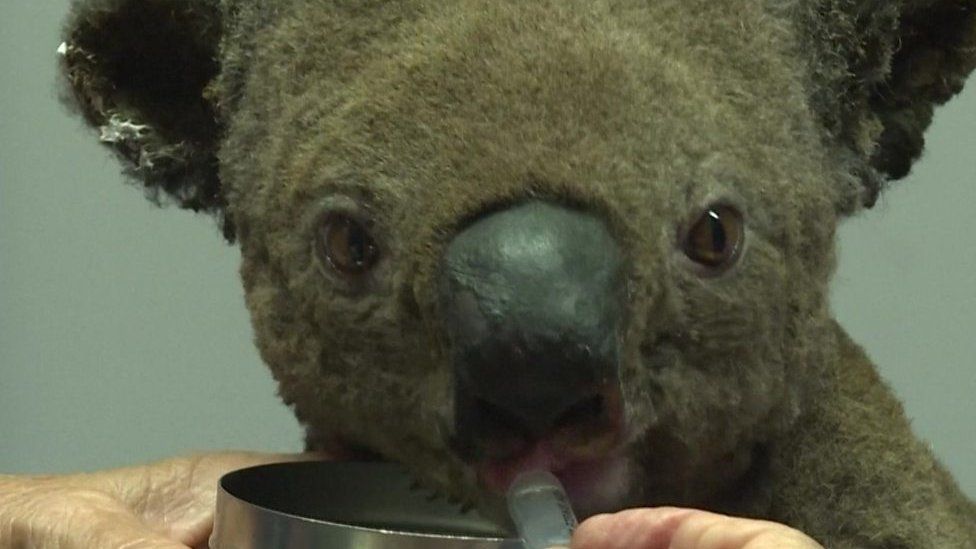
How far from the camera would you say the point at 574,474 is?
38.2 inches

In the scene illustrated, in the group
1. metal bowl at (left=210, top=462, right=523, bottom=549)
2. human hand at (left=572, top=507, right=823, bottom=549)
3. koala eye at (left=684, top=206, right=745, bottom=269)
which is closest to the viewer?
human hand at (left=572, top=507, right=823, bottom=549)

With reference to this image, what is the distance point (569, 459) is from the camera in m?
0.95

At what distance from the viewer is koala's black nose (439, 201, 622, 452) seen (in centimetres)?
88

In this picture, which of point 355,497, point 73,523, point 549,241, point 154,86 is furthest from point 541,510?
point 154,86

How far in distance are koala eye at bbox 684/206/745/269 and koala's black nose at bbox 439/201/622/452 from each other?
87mm

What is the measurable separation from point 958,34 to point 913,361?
926 mm

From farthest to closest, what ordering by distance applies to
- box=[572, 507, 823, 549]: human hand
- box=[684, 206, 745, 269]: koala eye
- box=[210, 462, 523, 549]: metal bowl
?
box=[210, 462, 523, 549]: metal bowl → box=[684, 206, 745, 269]: koala eye → box=[572, 507, 823, 549]: human hand

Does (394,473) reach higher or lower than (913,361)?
lower

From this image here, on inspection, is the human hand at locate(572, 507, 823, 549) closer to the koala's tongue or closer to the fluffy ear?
the koala's tongue

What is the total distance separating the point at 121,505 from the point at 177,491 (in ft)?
0.33

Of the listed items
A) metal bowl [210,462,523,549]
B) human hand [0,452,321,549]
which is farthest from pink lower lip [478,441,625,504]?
human hand [0,452,321,549]

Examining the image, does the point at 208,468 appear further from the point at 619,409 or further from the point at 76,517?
the point at 619,409

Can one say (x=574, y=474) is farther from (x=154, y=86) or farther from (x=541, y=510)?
(x=154, y=86)

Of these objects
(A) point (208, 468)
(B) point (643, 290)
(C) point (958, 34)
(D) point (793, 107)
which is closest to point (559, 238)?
(B) point (643, 290)
